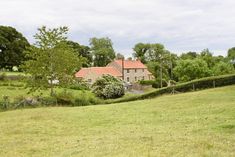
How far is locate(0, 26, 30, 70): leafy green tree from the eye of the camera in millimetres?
79000

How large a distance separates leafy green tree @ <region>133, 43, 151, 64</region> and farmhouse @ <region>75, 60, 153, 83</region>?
18936mm

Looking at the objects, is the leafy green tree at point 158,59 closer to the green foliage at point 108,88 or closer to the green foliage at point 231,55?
the green foliage at point 231,55

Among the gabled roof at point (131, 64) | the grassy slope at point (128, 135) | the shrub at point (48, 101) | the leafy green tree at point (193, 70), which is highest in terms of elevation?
the gabled roof at point (131, 64)

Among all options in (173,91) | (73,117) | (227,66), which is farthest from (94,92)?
(227,66)

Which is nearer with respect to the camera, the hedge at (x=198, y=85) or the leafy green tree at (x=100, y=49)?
the hedge at (x=198, y=85)

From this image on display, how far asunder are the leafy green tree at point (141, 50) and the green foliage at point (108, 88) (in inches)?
2789

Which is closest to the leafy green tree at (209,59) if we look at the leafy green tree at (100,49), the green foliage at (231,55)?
the green foliage at (231,55)

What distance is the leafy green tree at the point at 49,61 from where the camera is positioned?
43562mm

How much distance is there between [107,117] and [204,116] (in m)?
6.08

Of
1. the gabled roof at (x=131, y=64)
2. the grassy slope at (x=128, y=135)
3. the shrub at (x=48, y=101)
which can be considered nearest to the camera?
the grassy slope at (x=128, y=135)

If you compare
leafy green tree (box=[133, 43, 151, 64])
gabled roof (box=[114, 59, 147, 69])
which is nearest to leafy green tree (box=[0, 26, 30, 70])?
gabled roof (box=[114, 59, 147, 69])

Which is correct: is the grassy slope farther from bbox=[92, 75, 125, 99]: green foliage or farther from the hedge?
bbox=[92, 75, 125, 99]: green foliage

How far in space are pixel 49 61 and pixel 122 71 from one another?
54767 millimetres

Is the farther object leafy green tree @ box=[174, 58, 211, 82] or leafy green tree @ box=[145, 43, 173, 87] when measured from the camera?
leafy green tree @ box=[145, 43, 173, 87]
